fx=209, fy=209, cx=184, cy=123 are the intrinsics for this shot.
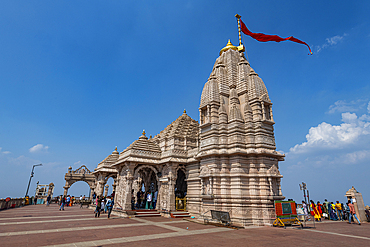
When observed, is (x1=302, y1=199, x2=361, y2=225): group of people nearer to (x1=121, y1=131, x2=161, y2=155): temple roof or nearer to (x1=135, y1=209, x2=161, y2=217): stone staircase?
(x1=135, y1=209, x2=161, y2=217): stone staircase

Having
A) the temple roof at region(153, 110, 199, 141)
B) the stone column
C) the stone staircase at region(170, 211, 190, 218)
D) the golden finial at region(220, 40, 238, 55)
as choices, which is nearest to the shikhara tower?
the stone staircase at region(170, 211, 190, 218)

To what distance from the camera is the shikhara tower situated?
15.6 meters

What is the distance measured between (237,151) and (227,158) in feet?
4.26

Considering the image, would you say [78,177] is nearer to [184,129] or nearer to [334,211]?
[184,129]

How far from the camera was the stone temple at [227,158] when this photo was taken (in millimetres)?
15789

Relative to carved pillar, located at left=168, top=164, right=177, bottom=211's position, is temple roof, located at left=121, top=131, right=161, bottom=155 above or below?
above

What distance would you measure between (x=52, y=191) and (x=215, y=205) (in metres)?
46.8

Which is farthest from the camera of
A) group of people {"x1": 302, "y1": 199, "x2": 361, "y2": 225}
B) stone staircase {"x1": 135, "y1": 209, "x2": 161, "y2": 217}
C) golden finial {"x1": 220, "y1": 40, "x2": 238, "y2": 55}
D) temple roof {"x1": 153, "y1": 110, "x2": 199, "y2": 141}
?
temple roof {"x1": 153, "y1": 110, "x2": 199, "y2": 141}

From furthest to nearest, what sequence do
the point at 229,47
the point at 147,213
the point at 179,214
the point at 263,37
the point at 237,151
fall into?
the point at 229,47 < the point at 263,37 < the point at 147,213 < the point at 179,214 < the point at 237,151

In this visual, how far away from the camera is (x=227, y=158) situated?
1719 centimetres

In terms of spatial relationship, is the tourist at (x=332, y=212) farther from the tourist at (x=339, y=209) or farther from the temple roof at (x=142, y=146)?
the temple roof at (x=142, y=146)

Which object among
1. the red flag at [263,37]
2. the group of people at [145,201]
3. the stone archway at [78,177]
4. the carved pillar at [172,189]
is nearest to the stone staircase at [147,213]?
the carved pillar at [172,189]

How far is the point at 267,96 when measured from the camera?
61.4 ft

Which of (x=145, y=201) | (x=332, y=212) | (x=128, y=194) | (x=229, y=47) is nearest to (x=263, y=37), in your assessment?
(x=229, y=47)
